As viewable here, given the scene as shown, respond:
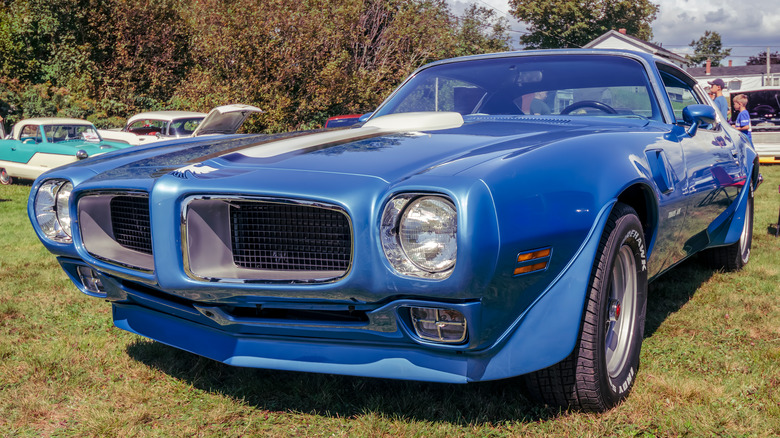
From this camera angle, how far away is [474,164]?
197cm

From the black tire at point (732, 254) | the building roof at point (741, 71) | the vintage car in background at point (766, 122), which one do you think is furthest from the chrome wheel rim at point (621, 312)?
the building roof at point (741, 71)

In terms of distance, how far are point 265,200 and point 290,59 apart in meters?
13.6

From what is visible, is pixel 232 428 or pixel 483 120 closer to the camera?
pixel 232 428

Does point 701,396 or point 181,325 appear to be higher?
point 181,325

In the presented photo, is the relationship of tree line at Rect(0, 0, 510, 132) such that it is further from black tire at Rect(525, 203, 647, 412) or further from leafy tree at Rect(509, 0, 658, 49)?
leafy tree at Rect(509, 0, 658, 49)

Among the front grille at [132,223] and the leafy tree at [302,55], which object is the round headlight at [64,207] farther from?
the leafy tree at [302,55]

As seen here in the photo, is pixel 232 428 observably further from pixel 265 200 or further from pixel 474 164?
pixel 474 164

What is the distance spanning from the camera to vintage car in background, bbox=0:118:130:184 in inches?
429

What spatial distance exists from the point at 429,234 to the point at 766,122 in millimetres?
14572

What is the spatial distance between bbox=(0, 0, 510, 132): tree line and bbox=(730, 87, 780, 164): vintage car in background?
8.25m

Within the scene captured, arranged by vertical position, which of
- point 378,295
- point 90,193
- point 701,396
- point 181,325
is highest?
point 90,193

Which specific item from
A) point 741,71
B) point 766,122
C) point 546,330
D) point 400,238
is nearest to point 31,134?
point 400,238

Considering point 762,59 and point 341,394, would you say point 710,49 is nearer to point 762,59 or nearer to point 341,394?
point 762,59

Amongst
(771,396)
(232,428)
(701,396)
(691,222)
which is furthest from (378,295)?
(691,222)
